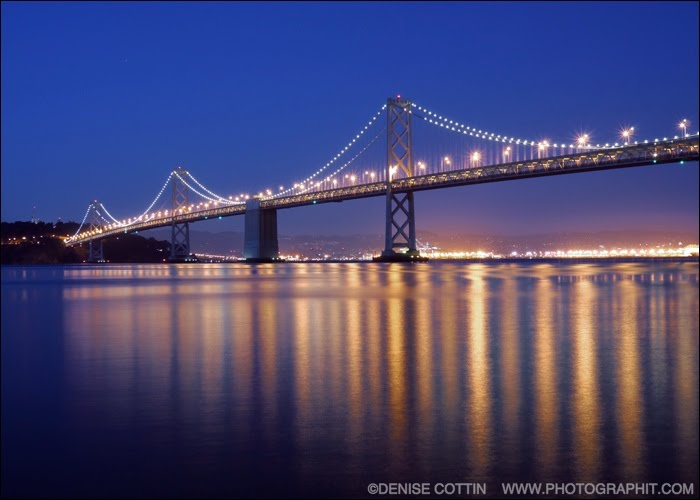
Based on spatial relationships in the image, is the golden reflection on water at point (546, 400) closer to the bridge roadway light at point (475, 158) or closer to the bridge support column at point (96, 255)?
the bridge roadway light at point (475, 158)

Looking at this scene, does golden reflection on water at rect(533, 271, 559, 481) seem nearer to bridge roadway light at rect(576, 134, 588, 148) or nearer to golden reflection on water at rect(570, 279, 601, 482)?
golden reflection on water at rect(570, 279, 601, 482)

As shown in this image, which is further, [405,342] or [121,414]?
[405,342]

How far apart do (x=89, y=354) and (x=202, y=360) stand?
60.7 inches

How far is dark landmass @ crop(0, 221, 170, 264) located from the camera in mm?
79438

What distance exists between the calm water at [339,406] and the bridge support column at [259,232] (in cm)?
4445

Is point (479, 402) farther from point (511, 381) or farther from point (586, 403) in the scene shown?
point (511, 381)

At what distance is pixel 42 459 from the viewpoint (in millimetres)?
4105

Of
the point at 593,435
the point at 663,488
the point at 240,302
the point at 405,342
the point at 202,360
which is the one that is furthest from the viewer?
the point at 240,302

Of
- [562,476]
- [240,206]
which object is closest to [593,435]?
[562,476]

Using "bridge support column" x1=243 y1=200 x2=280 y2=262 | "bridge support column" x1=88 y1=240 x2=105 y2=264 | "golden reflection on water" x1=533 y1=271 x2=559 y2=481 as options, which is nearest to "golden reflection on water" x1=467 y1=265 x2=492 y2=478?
"golden reflection on water" x1=533 y1=271 x2=559 y2=481

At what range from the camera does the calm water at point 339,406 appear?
12.6 ft

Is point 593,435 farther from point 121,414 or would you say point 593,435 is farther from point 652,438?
point 121,414

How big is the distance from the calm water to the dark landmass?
7176 centimetres

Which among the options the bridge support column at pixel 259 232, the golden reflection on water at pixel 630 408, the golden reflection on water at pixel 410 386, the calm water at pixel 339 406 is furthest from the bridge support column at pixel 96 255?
the golden reflection on water at pixel 630 408
